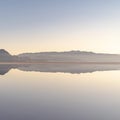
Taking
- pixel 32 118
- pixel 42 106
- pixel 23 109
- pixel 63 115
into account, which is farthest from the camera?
pixel 42 106

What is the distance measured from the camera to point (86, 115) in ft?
32.0

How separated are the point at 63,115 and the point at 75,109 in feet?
3.92

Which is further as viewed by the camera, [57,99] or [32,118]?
[57,99]

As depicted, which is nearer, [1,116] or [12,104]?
[1,116]

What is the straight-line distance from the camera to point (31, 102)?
11.9 metres

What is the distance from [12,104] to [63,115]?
8.38 ft

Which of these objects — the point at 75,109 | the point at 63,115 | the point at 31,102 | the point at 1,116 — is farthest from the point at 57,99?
the point at 1,116

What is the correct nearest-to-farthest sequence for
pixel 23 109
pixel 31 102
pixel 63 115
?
1. pixel 63 115
2. pixel 23 109
3. pixel 31 102

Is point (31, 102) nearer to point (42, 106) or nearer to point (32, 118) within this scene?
point (42, 106)

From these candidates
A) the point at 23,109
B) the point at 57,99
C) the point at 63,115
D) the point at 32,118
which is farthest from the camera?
the point at 57,99

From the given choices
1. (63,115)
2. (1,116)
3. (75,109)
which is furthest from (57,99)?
(1,116)

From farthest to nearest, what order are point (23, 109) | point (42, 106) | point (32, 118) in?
point (42, 106) < point (23, 109) < point (32, 118)

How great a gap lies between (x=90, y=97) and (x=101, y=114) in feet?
12.4

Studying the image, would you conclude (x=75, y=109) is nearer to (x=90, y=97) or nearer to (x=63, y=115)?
(x=63, y=115)
